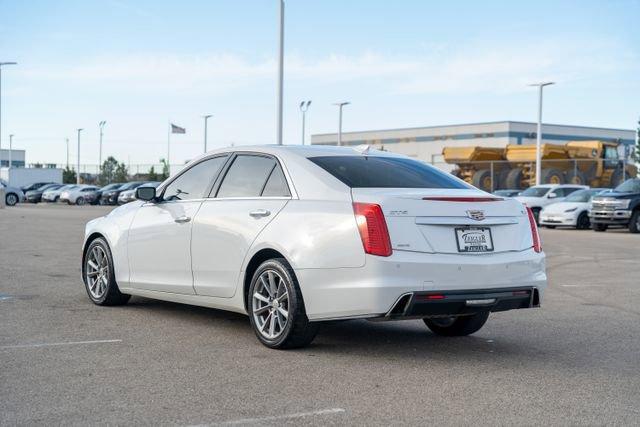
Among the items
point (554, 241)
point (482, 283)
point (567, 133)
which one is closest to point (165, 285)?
point (482, 283)

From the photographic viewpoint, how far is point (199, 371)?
6062mm

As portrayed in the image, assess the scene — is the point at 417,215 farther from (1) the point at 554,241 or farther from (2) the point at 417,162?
(1) the point at 554,241

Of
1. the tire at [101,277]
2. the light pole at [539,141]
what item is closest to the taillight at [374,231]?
the tire at [101,277]

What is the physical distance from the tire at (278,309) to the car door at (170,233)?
3.28 ft

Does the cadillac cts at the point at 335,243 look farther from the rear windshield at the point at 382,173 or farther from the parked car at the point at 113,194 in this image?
the parked car at the point at 113,194

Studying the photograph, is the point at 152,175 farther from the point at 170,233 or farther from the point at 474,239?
the point at 474,239

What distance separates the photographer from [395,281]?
20.3ft

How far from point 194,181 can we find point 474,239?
2813 millimetres

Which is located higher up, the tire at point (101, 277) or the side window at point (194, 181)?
the side window at point (194, 181)

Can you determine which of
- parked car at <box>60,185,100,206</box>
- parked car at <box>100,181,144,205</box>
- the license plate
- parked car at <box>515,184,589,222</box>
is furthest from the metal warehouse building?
the license plate

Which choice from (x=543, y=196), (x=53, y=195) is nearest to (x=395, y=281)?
(x=543, y=196)

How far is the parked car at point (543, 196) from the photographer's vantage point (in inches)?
1304

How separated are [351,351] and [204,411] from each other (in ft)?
6.88

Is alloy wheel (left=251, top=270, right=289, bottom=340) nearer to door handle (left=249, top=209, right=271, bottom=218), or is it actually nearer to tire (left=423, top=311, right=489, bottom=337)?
door handle (left=249, top=209, right=271, bottom=218)
